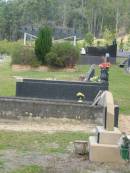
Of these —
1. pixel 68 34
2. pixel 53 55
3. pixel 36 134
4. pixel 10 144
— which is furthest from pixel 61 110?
pixel 68 34

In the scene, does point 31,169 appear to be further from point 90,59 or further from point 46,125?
point 90,59

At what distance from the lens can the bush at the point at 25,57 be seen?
29.2m

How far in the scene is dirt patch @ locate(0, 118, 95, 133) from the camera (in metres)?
10.0

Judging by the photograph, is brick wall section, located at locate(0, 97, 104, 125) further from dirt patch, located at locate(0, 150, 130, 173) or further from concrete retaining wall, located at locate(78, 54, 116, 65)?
concrete retaining wall, located at locate(78, 54, 116, 65)

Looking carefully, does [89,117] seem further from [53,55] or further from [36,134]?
[53,55]

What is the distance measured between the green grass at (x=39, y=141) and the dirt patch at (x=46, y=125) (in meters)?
0.49

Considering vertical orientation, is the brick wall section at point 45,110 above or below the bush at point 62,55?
below

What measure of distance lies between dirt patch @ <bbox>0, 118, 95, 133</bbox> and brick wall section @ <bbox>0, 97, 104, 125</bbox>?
11 cm

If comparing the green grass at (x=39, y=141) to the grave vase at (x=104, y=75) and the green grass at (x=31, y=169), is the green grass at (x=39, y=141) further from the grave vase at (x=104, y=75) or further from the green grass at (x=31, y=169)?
the grave vase at (x=104, y=75)

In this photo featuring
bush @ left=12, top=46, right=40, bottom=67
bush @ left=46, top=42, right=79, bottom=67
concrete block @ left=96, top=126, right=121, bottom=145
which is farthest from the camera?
bush @ left=12, top=46, right=40, bottom=67

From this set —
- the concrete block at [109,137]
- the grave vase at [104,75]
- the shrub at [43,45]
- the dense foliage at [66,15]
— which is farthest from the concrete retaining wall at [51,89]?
the dense foliage at [66,15]

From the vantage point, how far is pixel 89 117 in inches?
428

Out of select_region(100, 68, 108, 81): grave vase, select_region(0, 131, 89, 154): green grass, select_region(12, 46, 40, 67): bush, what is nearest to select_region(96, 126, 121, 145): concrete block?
select_region(0, 131, 89, 154): green grass

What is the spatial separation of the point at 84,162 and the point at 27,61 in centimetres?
2239
